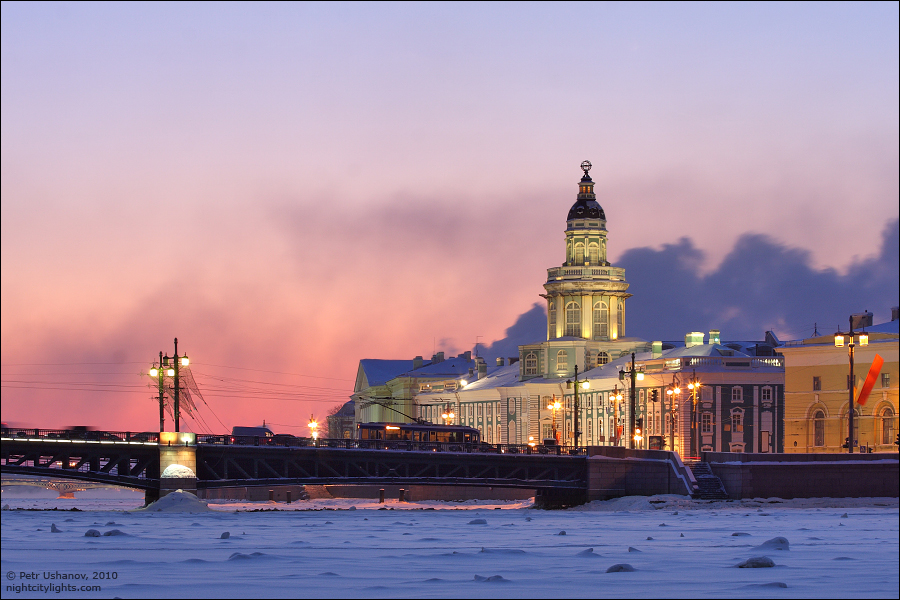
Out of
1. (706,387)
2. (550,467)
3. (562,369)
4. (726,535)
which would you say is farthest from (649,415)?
(726,535)

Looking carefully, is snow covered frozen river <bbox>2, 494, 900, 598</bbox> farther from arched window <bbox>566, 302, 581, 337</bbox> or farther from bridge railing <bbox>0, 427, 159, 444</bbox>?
arched window <bbox>566, 302, 581, 337</bbox>

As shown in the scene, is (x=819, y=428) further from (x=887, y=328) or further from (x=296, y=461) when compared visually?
(x=887, y=328)

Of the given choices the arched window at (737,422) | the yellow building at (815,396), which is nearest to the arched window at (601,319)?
the arched window at (737,422)

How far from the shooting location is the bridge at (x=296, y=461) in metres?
69.7

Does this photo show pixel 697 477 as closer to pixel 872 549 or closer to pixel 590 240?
pixel 872 549

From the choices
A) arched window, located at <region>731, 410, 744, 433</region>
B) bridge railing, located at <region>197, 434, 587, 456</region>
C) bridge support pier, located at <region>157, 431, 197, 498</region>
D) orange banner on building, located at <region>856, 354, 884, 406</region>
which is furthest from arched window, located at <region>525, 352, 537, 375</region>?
orange banner on building, located at <region>856, 354, 884, 406</region>

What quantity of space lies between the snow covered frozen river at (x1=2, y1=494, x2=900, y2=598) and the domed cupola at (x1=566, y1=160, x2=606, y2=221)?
101m

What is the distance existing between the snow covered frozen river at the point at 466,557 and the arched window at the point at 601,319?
98.0 metres

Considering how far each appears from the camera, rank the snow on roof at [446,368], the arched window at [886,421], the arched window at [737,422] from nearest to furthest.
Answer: the arched window at [886,421] → the arched window at [737,422] → the snow on roof at [446,368]

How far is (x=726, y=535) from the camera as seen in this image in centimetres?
4234

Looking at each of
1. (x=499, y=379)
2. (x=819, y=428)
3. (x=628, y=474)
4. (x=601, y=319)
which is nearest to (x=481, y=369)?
(x=499, y=379)

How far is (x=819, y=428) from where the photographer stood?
303 feet

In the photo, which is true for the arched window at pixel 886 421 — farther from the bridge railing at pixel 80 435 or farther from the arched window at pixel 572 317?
the arched window at pixel 572 317

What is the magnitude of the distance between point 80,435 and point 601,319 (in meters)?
89.3
